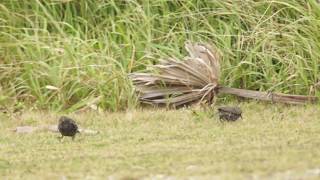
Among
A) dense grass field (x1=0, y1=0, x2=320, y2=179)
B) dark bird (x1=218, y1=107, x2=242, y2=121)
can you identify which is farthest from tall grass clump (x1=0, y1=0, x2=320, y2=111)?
dark bird (x1=218, y1=107, x2=242, y2=121)

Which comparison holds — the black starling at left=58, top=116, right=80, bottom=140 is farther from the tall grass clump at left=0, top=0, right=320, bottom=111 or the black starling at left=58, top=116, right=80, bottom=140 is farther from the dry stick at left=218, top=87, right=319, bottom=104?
the dry stick at left=218, top=87, right=319, bottom=104

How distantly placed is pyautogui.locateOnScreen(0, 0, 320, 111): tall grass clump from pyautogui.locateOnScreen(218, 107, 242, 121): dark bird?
1089mm

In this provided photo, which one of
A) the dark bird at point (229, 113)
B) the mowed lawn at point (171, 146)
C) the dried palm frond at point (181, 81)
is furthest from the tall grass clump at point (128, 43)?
the dark bird at point (229, 113)

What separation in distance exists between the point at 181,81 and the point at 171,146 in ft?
6.07

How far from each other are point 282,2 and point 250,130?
2462 millimetres

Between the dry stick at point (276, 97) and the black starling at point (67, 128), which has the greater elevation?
the dry stick at point (276, 97)

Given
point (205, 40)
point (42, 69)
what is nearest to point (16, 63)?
point (42, 69)

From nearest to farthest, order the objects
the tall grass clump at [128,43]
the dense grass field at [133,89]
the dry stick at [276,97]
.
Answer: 1. the dense grass field at [133,89]
2. the dry stick at [276,97]
3. the tall grass clump at [128,43]

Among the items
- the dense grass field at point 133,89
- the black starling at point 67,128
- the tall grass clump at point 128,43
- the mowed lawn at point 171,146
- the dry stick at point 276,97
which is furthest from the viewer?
the tall grass clump at point 128,43

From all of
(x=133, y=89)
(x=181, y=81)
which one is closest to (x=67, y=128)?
(x=133, y=89)

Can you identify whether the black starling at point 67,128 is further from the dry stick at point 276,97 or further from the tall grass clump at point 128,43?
the dry stick at point 276,97

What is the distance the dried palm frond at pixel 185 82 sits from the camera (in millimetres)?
6719

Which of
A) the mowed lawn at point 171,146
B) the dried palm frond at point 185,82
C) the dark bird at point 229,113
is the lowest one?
the mowed lawn at point 171,146

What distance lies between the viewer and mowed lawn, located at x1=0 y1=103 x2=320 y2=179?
4184 millimetres
